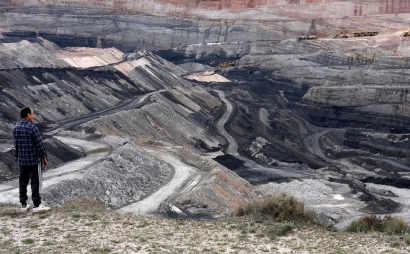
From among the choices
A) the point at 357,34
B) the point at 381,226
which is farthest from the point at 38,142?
the point at 357,34

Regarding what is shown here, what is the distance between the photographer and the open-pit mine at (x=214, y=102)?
2000cm

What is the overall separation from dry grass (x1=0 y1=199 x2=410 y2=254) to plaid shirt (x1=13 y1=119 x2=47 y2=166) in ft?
4.04

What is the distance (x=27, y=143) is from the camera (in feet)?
29.2

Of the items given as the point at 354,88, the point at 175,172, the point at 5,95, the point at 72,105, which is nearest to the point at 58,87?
the point at 72,105

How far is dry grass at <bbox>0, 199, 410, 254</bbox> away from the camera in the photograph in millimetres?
8047

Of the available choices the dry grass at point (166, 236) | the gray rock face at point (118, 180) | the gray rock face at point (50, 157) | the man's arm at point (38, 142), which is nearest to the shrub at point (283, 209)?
the dry grass at point (166, 236)

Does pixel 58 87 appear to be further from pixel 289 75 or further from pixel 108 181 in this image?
pixel 289 75

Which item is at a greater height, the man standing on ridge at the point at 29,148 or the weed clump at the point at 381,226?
the man standing on ridge at the point at 29,148

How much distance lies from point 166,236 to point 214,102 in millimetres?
43374

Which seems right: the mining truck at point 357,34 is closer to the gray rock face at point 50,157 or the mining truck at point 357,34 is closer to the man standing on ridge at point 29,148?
the gray rock face at point 50,157

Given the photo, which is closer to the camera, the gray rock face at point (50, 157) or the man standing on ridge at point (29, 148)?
the man standing on ridge at point (29, 148)

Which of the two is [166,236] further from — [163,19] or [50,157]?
[163,19]

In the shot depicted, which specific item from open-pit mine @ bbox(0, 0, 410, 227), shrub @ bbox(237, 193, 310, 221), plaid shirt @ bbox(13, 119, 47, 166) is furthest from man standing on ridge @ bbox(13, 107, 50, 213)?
open-pit mine @ bbox(0, 0, 410, 227)

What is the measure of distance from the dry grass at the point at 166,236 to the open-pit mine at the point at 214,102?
554 cm
